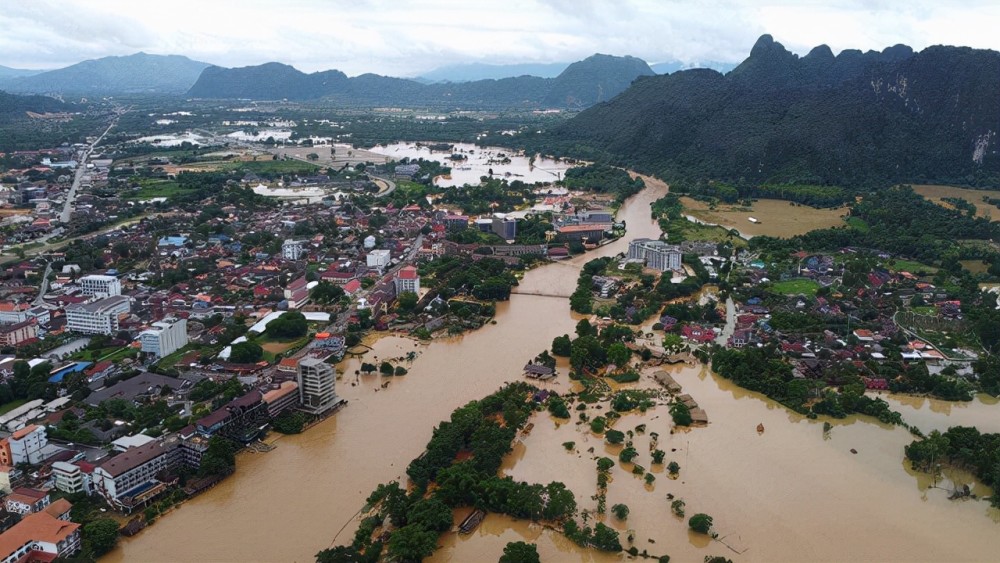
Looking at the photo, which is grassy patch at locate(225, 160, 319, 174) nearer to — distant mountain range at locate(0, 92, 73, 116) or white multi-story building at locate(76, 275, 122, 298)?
white multi-story building at locate(76, 275, 122, 298)

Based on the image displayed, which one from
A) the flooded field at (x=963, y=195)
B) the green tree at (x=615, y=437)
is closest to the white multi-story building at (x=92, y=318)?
the green tree at (x=615, y=437)

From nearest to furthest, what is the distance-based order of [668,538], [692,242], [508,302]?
[668,538]
[508,302]
[692,242]

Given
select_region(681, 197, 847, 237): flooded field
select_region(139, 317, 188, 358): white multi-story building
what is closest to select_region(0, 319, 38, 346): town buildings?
select_region(139, 317, 188, 358): white multi-story building

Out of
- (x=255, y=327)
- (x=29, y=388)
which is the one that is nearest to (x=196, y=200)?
(x=255, y=327)

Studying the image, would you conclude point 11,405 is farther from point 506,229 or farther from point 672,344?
point 506,229

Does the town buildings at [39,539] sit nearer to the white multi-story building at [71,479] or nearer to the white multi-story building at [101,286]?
the white multi-story building at [71,479]

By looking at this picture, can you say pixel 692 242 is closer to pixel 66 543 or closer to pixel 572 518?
pixel 572 518
